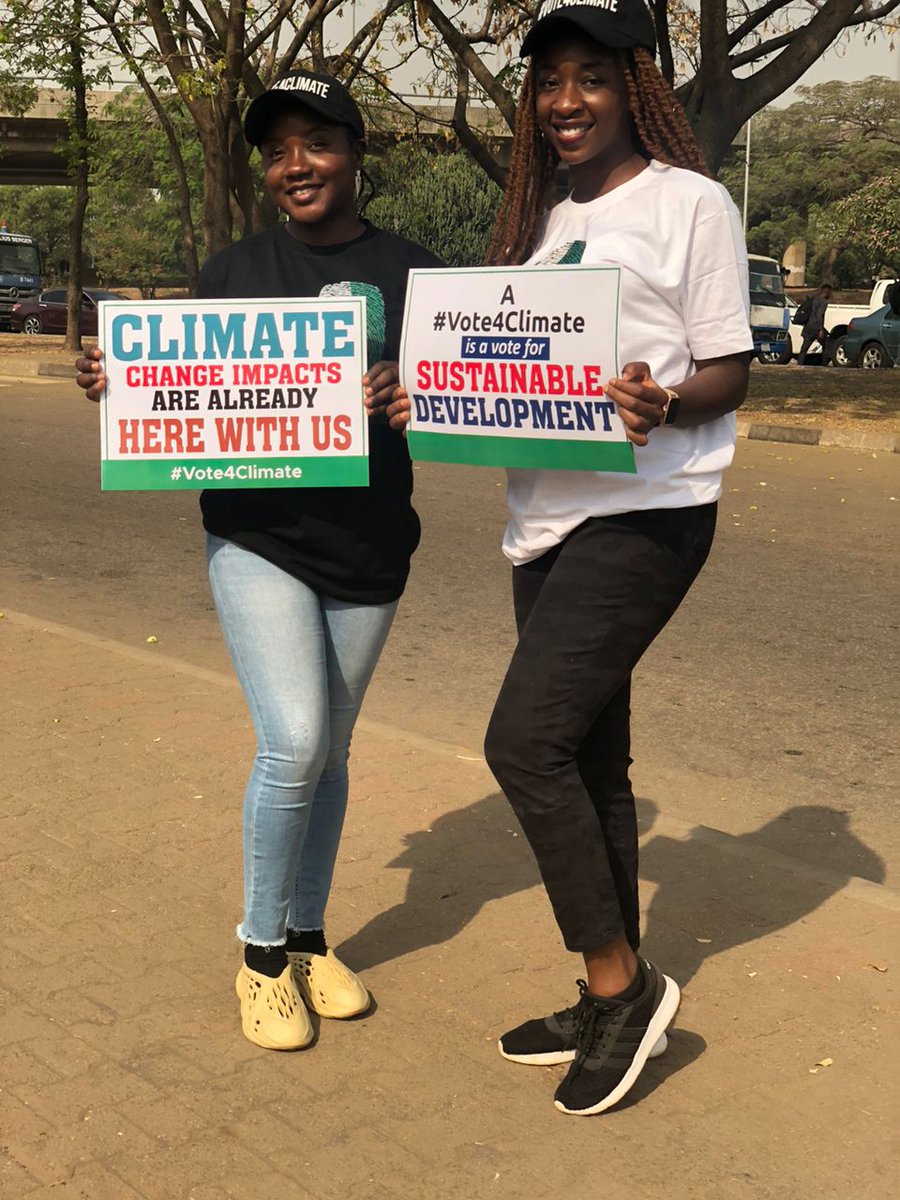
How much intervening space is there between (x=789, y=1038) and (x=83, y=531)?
795cm

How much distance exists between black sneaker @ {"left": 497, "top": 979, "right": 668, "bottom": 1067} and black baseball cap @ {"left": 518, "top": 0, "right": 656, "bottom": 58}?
71.0 inches

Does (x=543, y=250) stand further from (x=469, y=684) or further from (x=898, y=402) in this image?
(x=898, y=402)

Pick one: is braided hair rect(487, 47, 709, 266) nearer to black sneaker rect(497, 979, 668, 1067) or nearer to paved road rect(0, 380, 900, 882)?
black sneaker rect(497, 979, 668, 1067)

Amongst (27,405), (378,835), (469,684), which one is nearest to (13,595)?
(469,684)

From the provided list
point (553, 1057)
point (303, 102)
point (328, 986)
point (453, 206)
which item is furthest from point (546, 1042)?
point (453, 206)

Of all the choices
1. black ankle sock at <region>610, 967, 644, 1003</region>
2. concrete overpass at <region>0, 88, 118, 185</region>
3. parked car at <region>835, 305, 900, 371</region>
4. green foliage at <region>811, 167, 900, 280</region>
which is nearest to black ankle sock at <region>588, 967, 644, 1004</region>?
black ankle sock at <region>610, 967, 644, 1003</region>

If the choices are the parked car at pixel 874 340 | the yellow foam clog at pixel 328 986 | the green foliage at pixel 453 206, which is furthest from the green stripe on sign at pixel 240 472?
the green foliage at pixel 453 206

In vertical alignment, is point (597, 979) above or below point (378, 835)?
above

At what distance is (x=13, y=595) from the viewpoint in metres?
8.67

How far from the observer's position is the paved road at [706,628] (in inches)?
218

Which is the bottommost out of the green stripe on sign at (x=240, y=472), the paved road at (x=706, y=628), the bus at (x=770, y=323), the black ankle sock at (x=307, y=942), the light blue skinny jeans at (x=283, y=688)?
the bus at (x=770, y=323)

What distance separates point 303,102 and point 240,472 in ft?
2.45

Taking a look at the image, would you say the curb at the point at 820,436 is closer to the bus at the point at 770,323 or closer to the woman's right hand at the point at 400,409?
the woman's right hand at the point at 400,409

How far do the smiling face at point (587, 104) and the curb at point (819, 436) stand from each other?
13400mm
